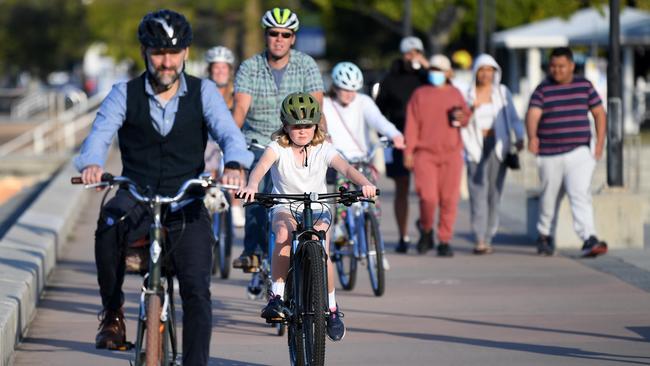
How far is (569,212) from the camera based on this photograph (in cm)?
1408

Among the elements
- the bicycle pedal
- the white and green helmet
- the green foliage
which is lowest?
the bicycle pedal

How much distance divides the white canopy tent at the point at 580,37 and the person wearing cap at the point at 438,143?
18.6m

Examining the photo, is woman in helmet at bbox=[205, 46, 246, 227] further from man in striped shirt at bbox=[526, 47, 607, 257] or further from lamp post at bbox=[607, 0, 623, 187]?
lamp post at bbox=[607, 0, 623, 187]

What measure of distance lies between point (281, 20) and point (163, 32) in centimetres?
317

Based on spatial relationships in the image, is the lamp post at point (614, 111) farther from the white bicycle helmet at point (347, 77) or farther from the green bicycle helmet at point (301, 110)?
the green bicycle helmet at point (301, 110)

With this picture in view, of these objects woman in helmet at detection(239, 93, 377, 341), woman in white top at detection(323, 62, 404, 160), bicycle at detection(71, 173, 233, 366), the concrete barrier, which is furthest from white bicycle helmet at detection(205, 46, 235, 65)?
bicycle at detection(71, 173, 233, 366)

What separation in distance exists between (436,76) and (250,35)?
156 feet

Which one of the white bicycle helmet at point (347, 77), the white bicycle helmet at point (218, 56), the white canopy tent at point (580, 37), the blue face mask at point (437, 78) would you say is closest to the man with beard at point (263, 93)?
the white bicycle helmet at point (347, 77)

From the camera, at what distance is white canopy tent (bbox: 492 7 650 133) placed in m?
34.2

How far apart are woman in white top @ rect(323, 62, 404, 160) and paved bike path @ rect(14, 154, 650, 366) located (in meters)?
1.14

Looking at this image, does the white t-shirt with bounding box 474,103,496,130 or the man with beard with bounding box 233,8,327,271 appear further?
the white t-shirt with bounding box 474,103,496,130

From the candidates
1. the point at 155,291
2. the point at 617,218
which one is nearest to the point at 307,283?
the point at 155,291

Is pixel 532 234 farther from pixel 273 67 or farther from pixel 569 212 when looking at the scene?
pixel 273 67

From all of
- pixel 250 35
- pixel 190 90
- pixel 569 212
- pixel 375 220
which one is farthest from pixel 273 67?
pixel 250 35
